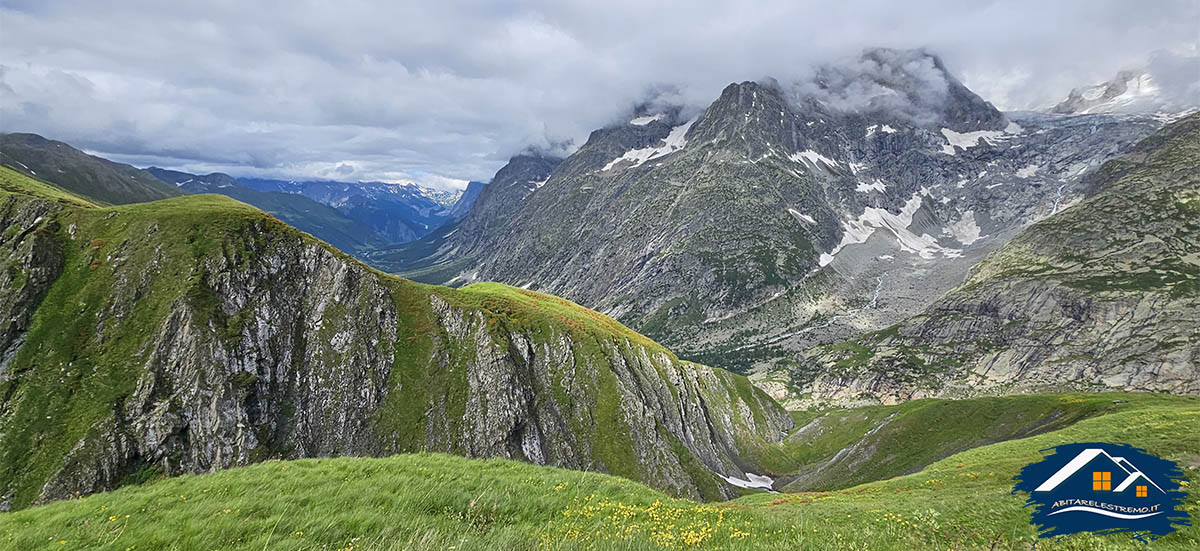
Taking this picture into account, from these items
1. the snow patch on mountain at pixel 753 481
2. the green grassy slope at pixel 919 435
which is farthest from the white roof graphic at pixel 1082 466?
the snow patch on mountain at pixel 753 481

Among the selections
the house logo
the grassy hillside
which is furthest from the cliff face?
the house logo

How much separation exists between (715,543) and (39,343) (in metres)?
83.6

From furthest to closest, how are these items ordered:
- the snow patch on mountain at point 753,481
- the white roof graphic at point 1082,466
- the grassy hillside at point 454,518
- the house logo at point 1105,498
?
the snow patch on mountain at point 753,481
the white roof graphic at point 1082,466
the grassy hillside at point 454,518
the house logo at point 1105,498

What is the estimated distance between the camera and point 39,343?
56625mm

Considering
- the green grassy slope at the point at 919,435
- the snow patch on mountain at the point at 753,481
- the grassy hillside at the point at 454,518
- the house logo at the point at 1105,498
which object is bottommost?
the snow patch on mountain at the point at 753,481

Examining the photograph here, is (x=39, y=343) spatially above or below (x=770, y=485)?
above

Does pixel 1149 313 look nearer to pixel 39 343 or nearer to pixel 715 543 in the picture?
pixel 715 543

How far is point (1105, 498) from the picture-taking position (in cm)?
999

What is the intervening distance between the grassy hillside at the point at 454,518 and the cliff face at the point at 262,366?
5649 centimetres

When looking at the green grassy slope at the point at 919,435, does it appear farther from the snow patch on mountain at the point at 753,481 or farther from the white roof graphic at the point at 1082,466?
the white roof graphic at the point at 1082,466

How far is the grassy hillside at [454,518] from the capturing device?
9883 millimetres

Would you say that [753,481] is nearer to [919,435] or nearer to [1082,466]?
[919,435]

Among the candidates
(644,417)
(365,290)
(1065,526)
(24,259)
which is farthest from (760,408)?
(24,259)

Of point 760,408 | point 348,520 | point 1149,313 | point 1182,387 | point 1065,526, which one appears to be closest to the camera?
point 1065,526
